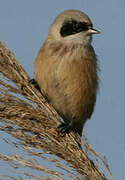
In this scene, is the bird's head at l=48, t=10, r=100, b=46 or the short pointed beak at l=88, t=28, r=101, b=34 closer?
the short pointed beak at l=88, t=28, r=101, b=34

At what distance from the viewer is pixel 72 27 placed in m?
4.94

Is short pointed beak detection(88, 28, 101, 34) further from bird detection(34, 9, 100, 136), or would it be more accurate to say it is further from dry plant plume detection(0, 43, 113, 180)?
dry plant plume detection(0, 43, 113, 180)

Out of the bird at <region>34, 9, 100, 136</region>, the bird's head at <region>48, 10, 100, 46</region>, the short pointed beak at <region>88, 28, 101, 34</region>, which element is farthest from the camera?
the bird's head at <region>48, 10, 100, 46</region>

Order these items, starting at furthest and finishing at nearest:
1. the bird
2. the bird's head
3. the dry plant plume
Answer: the bird's head
the bird
the dry plant plume

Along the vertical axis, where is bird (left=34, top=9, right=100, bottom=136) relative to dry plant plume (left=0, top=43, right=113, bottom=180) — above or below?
above

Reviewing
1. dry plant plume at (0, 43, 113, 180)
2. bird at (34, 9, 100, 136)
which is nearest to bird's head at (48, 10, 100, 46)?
bird at (34, 9, 100, 136)

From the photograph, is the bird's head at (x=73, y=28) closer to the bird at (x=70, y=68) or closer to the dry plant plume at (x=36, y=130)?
the bird at (x=70, y=68)

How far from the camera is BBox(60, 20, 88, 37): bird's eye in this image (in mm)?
4836

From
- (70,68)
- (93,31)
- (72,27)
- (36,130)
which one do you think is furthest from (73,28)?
(36,130)

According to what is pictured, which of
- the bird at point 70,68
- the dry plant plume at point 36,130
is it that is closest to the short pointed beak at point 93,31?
the bird at point 70,68

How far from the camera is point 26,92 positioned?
344cm

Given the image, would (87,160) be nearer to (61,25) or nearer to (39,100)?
(39,100)

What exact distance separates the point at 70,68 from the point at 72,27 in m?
0.71

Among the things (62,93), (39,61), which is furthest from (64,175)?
(39,61)
